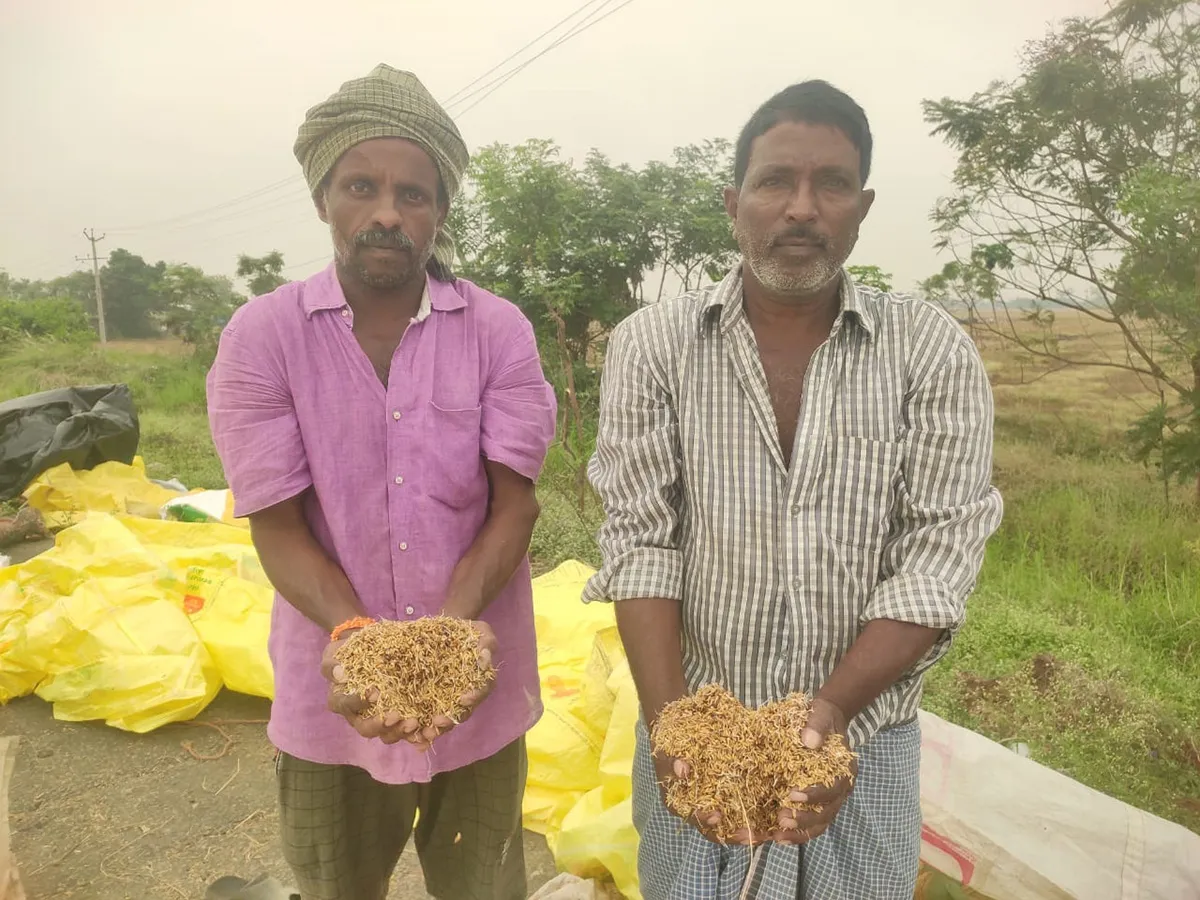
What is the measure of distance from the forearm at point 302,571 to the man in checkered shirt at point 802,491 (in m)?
0.54

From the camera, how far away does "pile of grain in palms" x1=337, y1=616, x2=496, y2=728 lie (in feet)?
5.39

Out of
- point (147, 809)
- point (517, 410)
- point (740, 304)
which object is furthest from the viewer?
point (147, 809)

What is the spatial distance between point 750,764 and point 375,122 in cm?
154

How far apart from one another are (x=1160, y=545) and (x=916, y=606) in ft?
14.6

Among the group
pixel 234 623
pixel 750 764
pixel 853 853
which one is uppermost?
pixel 750 764

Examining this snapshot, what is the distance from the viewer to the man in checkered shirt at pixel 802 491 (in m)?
1.64

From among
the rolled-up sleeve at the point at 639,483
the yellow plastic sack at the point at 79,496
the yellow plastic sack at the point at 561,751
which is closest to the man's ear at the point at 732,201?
the rolled-up sleeve at the point at 639,483

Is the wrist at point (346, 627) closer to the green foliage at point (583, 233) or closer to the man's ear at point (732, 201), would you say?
the man's ear at point (732, 201)

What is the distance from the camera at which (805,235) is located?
1.70m

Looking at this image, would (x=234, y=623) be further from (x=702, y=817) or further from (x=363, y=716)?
(x=702, y=817)

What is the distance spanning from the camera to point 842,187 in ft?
5.67

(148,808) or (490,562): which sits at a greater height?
(490,562)

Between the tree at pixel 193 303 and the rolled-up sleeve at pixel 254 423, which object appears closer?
the rolled-up sleeve at pixel 254 423

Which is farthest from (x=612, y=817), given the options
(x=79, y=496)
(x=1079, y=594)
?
(x=79, y=496)
